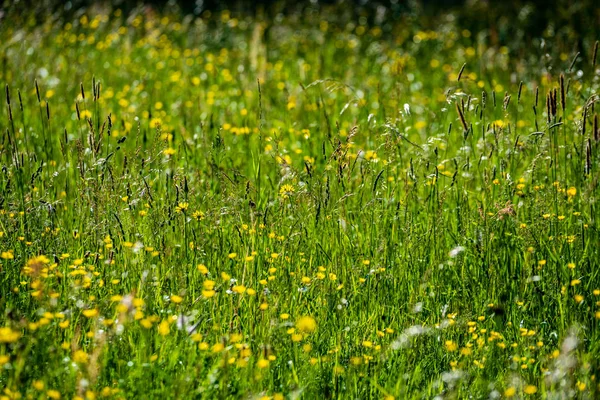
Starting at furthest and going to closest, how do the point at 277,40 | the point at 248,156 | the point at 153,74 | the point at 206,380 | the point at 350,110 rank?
the point at 277,40
the point at 153,74
the point at 350,110
the point at 248,156
the point at 206,380

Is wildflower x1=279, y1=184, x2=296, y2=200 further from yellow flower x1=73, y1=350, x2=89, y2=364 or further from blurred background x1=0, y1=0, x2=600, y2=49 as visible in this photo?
blurred background x1=0, y1=0, x2=600, y2=49

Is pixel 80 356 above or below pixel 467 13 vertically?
above

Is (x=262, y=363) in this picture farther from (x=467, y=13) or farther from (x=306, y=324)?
(x=467, y=13)

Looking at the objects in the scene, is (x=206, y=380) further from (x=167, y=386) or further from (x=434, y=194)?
(x=434, y=194)

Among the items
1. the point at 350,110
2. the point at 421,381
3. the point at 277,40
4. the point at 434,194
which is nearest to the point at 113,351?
the point at 421,381

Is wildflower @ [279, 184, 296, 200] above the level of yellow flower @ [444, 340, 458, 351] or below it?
above

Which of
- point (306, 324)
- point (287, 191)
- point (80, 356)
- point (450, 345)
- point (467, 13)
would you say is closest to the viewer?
point (80, 356)

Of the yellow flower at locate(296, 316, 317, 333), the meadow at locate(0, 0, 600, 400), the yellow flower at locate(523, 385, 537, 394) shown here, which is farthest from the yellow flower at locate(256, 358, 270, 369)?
the yellow flower at locate(523, 385, 537, 394)

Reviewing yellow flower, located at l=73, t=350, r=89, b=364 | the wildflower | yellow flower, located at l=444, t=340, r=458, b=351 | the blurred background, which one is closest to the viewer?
yellow flower, located at l=73, t=350, r=89, b=364

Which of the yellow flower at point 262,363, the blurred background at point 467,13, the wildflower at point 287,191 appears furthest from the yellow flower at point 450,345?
the blurred background at point 467,13

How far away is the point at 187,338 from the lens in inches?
87.9

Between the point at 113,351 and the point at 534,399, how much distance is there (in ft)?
4.10

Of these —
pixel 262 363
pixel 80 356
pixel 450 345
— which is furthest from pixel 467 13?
pixel 80 356

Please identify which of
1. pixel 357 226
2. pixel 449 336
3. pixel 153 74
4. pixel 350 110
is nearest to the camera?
pixel 449 336
